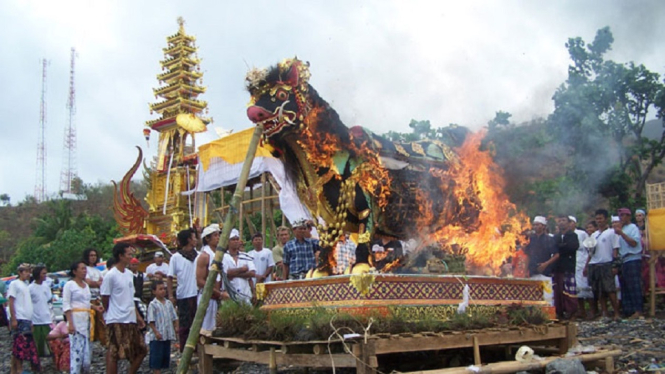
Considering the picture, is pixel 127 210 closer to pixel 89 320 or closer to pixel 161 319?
pixel 89 320

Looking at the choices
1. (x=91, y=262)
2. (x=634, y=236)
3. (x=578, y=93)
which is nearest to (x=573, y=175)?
(x=578, y=93)

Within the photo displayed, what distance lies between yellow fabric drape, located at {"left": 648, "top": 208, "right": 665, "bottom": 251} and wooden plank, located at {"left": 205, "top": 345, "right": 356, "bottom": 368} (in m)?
6.74

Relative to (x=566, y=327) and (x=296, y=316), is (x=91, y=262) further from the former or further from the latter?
(x=566, y=327)

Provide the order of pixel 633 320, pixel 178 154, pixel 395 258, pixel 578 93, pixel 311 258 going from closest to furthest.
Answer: pixel 395 258
pixel 311 258
pixel 633 320
pixel 578 93
pixel 178 154

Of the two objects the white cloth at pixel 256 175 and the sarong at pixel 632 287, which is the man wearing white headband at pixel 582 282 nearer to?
the sarong at pixel 632 287

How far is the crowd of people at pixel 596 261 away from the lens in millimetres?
9445

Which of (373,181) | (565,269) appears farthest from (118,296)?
(565,269)

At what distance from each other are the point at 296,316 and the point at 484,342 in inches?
74.5

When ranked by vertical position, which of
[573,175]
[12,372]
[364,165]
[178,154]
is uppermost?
[178,154]

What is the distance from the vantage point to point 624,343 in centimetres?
762

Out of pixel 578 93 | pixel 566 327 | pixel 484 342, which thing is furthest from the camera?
pixel 578 93

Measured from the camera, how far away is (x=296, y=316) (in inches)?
243

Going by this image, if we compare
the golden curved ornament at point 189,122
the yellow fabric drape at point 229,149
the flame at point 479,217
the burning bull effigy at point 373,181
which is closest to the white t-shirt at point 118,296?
the burning bull effigy at point 373,181

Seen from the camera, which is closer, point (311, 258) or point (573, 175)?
point (311, 258)
